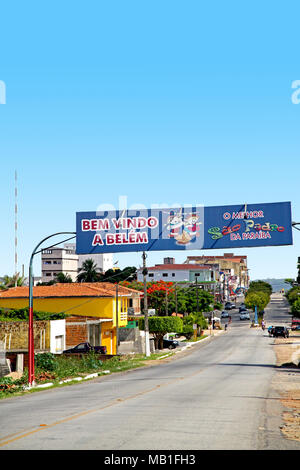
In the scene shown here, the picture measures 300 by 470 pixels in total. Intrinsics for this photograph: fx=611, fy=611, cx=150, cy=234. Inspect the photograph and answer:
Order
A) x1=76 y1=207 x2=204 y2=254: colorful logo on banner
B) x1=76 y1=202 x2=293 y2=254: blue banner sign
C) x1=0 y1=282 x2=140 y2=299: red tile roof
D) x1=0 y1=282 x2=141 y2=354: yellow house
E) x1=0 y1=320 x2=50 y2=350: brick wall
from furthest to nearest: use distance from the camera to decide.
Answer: x1=0 y1=282 x2=140 y2=299: red tile roof
x1=0 y1=282 x2=141 y2=354: yellow house
x1=0 y1=320 x2=50 y2=350: brick wall
x1=76 y1=207 x2=204 y2=254: colorful logo on banner
x1=76 y1=202 x2=293 y2=254: blue banner sign

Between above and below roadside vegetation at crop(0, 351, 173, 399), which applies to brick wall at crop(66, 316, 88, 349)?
above

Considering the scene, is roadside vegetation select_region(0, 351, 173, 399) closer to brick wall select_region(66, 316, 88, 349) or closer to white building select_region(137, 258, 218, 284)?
brick wall select_region(66, 316, 88, 349)

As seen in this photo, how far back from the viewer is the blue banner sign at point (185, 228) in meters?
31.7

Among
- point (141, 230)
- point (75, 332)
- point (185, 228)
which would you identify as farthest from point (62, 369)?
point (75, 332)

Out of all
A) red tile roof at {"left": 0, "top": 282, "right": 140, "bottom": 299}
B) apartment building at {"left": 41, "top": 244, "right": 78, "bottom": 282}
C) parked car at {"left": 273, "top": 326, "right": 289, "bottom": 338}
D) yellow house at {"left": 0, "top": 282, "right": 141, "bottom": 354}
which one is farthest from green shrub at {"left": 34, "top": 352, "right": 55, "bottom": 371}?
apartment building at {"left": 41, "top": 244, "right": 78, "bottom": 282}

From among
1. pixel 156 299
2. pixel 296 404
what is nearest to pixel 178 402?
pixel 296 404

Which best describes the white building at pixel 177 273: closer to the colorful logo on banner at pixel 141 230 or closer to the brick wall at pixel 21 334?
the brick wall at pixel 21 334

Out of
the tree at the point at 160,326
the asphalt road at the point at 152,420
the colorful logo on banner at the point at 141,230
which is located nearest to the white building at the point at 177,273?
the tree at the point at 160,326

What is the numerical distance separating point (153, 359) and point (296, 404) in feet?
104

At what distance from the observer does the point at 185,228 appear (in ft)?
107

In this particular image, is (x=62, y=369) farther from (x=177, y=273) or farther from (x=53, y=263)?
(x=177, y=273)

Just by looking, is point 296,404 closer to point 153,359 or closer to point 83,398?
point 83,398

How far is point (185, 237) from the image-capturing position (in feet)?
107

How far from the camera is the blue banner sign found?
104 feet
